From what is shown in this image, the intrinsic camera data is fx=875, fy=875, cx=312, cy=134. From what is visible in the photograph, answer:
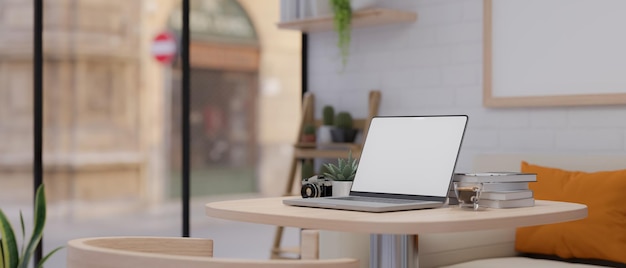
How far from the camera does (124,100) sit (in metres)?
4.52

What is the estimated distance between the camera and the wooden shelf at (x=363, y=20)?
166 inches

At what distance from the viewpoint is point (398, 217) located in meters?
2.02

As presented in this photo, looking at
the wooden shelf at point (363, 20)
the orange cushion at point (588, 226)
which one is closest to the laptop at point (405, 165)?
the orange cushion at point (588, 226)

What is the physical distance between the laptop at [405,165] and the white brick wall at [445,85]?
145cm

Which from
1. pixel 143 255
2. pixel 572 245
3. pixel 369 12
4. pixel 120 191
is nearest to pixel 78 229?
pixel 120 191

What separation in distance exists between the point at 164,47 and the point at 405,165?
2473 mm

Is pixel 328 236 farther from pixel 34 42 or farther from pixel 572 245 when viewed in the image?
pixel 34 42

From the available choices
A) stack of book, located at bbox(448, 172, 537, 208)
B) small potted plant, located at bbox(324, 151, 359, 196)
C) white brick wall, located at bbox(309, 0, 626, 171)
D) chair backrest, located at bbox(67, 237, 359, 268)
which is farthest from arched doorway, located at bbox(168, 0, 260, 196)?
chair backrest, located at bbox(67, 237, 359, 268)

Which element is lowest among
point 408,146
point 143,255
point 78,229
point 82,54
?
point 78,229

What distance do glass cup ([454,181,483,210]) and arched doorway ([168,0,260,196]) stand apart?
2488 millimetres

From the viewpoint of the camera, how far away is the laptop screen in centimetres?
232

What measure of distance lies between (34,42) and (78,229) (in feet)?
3.28

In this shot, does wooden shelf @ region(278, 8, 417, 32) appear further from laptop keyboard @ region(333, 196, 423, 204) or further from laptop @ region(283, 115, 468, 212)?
laptop keyboard @ region(333, 196, 423, 204)

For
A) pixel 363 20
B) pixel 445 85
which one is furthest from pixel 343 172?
pixel 363 20
